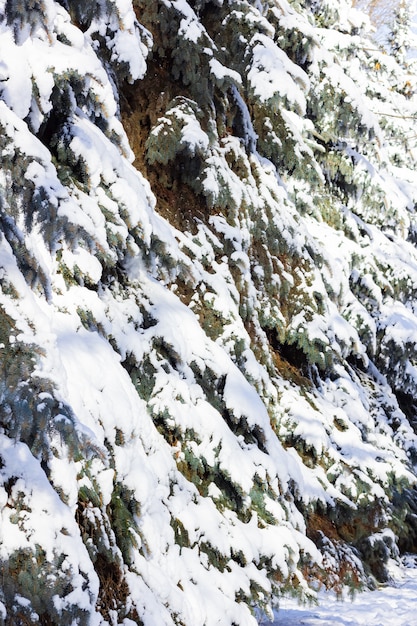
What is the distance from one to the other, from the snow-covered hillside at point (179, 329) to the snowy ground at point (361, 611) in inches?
8.7

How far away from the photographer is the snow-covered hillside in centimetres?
248

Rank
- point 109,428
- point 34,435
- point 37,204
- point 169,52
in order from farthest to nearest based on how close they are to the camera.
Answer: point 169,52 → point 109,428 → point 37,204 → point 34,435

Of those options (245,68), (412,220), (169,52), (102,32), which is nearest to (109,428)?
(102,32)

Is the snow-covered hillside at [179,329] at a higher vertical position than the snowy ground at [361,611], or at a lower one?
higher

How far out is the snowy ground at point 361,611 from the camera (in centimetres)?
510

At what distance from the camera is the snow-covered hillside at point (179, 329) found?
2.48 metres

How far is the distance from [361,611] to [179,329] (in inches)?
116

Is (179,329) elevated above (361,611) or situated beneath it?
elevated above

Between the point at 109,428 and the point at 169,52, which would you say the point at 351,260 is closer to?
the point at 169,52

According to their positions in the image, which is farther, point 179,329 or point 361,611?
point 361,611

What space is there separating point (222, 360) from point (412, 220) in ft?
22.7

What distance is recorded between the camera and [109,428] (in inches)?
120

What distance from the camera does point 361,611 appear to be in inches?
214

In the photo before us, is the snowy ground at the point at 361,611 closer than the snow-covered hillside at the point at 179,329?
No
